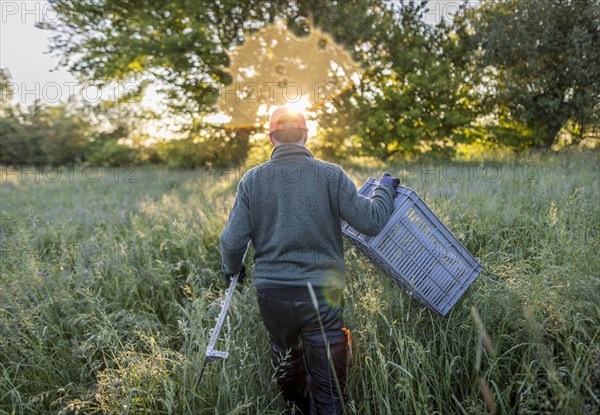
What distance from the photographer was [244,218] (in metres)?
2.61

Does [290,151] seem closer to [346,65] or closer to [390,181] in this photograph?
[390,181]

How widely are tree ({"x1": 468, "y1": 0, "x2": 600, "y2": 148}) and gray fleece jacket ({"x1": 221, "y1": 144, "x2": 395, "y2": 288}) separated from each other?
994 centimetres

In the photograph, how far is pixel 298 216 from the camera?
252 cm

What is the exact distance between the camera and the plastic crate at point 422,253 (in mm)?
2723

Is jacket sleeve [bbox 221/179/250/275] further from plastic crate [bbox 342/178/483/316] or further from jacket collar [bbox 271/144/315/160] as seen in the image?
plastic crate [bbox 342/178/483/316]

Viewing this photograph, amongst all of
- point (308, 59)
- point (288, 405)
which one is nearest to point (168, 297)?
point (288, 405)

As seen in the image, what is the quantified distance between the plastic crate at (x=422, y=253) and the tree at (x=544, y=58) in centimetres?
940

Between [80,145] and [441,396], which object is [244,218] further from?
[80,145]

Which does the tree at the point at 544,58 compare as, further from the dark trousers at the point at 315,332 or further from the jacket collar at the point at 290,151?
the dark trousers at the point at 315,332

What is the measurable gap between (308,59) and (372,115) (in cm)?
241

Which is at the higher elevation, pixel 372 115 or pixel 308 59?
pixel 308 59

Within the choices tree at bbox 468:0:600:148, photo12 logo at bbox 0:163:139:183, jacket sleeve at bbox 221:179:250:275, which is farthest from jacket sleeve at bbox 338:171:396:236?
photo12 logo at bbox 0:163:139:183

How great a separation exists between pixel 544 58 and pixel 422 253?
1028 cm

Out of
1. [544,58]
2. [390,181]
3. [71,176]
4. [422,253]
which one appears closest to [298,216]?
[390,181]
